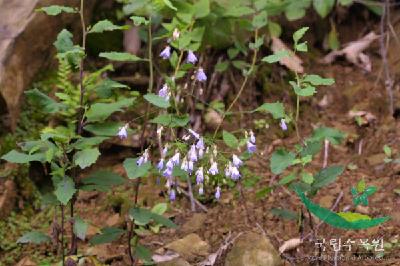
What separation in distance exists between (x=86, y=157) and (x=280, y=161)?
849 mm

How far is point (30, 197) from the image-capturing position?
359 centimetres

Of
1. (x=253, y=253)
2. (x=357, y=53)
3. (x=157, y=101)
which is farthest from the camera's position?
(x=357, y=53)

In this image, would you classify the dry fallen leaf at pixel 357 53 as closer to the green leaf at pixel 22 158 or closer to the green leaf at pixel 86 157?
the green leaf at pixel 86 157

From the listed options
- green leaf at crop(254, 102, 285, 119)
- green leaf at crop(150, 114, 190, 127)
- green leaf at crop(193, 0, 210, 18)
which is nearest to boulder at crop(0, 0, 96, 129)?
green leaf at crop(193, 0, 210, 18)

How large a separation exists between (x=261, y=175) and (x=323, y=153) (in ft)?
1.47

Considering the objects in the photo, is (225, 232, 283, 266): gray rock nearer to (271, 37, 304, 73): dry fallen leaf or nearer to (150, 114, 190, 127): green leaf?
(150, 114, 190, 127): green leaf

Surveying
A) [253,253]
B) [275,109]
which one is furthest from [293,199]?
[275,109]

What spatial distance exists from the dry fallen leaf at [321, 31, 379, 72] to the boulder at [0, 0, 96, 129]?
189 centimetres

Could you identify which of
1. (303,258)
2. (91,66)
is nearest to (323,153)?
(303,258)

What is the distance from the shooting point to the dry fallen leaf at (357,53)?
4270mm

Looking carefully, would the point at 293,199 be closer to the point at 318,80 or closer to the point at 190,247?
the point at 190,247

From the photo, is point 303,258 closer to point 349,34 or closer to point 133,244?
point 133,244

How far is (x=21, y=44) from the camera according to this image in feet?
12.1

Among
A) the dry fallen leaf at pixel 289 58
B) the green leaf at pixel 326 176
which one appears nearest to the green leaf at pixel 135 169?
the green leaf at pixel 326 176
